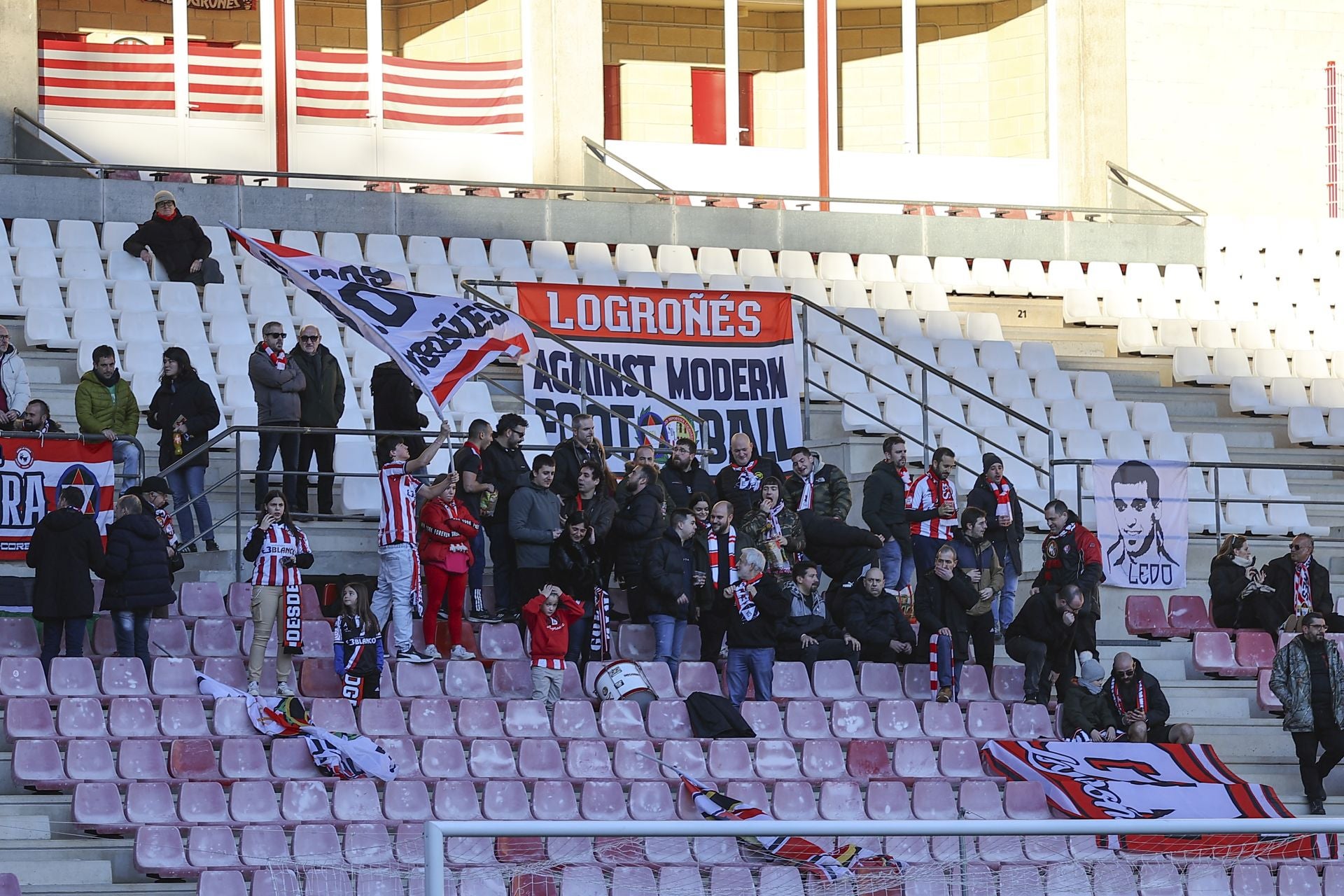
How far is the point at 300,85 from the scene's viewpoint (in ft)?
76.7

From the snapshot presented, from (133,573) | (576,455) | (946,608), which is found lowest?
(946,608)

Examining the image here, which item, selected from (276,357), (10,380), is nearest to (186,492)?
(276,357)

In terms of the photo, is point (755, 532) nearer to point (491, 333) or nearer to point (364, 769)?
point (491, 333)

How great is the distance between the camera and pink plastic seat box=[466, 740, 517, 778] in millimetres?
13500

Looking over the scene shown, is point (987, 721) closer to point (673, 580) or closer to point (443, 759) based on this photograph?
point (673, 580)

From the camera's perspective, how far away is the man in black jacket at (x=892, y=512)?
15.9 m

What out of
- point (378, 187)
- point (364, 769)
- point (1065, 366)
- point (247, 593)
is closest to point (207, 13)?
point (378, 187)

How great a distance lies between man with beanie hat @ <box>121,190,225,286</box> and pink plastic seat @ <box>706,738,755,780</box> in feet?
23.6

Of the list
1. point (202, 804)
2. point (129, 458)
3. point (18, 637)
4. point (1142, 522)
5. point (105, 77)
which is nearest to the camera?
point (202, 804)

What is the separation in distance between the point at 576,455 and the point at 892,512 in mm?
2278

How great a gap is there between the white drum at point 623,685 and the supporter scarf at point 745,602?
79 centimetres

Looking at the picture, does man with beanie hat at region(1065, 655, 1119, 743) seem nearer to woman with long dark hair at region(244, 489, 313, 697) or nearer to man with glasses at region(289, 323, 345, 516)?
woman with long dark hair at region(244, 489, 313, 697)

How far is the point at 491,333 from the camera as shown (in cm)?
1514

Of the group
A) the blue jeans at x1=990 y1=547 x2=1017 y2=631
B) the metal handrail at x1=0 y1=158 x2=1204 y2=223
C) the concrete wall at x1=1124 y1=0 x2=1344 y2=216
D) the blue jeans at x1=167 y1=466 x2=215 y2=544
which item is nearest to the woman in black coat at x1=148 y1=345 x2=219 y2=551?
the blue jeans at x1=167 y1=466 x2=215 y2=544
